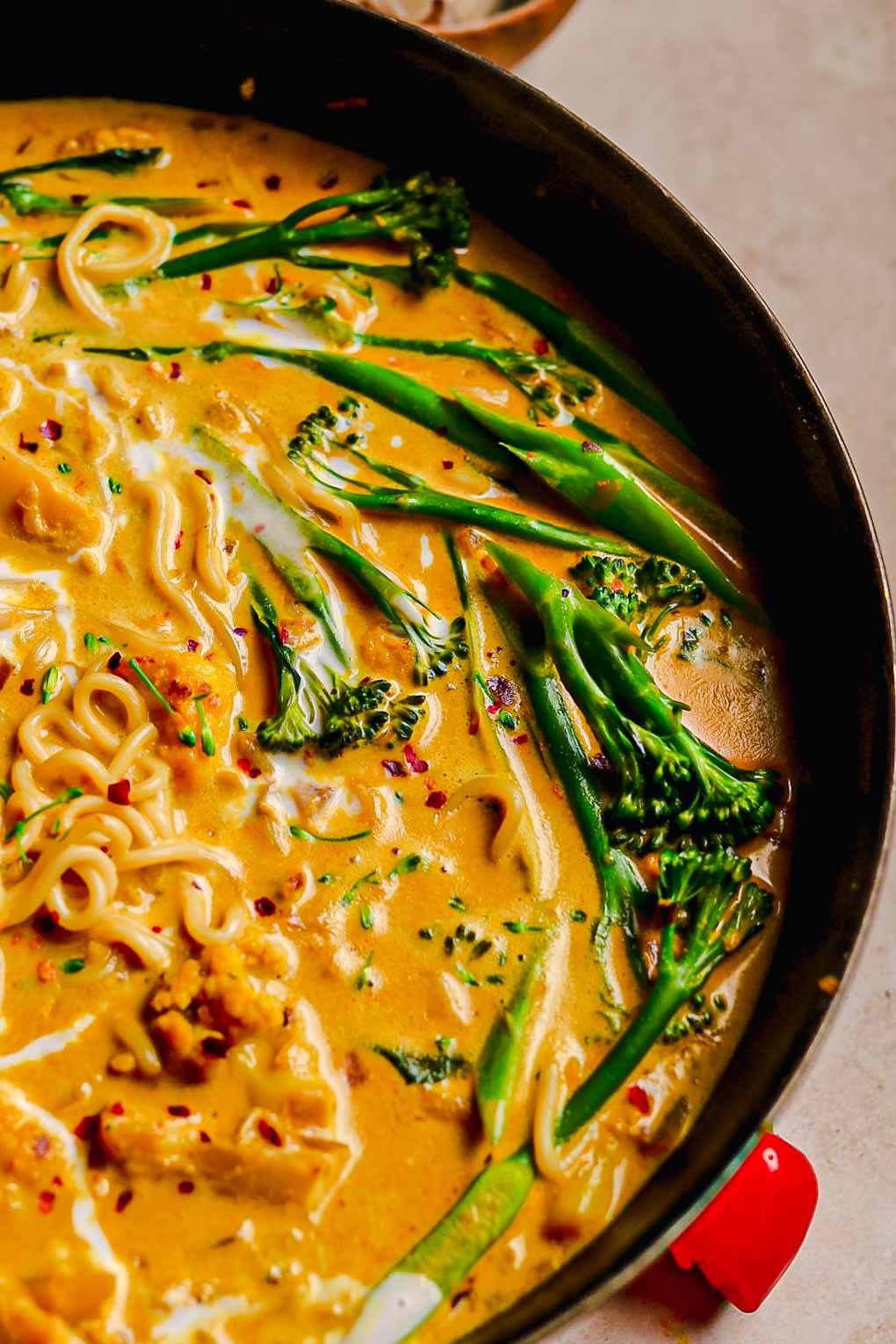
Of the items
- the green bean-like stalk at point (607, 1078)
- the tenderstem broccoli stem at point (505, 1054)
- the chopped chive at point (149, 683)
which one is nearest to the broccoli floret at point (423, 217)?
the chopped chive at point (149, 683)

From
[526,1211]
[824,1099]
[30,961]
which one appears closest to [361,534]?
[30,961]

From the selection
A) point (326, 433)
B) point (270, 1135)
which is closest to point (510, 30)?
point (326, 433)

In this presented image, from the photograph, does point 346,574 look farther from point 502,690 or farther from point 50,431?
point 50,431

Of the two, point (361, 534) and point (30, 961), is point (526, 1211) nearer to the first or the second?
point (30, 961)

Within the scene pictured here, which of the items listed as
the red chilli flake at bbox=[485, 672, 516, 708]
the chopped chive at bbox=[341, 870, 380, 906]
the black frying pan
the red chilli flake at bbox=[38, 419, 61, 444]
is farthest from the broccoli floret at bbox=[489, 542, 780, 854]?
the red chilli flake at bbox=[38, 419, 61, 444]

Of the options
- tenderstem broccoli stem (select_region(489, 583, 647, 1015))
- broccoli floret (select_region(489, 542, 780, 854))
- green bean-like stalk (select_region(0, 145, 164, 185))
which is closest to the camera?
tenderstem broccoli stem (select_region(489, 583, 647, 1015))

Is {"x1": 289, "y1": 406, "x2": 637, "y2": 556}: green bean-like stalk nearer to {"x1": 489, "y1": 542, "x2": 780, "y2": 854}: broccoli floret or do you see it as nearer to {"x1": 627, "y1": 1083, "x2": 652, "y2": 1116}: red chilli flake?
{"x1": 489, "y1": 542, "x2": 780, "y2": 854}: broccoli floret

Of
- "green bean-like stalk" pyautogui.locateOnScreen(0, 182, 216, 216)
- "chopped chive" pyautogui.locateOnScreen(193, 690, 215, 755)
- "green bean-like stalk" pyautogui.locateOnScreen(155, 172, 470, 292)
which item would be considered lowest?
"chopped chive" pyautogui.locateOnScreen(193, 690, 215, 755)
